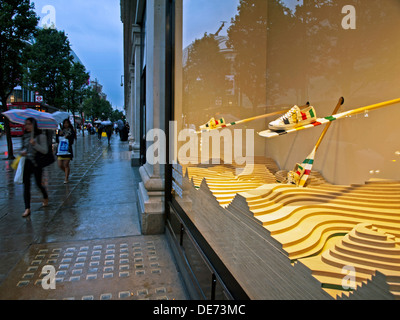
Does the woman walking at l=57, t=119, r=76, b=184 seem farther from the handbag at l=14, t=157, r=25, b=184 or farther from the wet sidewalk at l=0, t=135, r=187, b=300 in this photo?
the handbag at l=14, t=157, r=25, b=184

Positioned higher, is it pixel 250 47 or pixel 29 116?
pixel 250 47

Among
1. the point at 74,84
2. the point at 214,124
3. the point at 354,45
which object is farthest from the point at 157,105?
the point at 74,84

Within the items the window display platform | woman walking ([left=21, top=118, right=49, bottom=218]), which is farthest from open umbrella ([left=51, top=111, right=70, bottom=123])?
the window display platform

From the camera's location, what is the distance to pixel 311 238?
4.93 feet

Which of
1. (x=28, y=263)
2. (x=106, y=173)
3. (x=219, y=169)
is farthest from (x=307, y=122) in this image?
(x=106, y=173)

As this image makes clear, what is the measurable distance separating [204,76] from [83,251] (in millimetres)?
2711

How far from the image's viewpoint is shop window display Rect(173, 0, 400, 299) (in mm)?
1390

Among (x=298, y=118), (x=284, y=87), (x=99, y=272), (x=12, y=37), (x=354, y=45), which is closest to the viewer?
(x=354, y=45)

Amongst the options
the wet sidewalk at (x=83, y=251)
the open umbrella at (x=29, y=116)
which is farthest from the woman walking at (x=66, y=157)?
the wet sidewalk at (x=83, y=251)

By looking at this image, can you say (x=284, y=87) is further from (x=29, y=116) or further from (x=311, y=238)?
(x=29, y=116)

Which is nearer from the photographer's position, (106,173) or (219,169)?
(219,169)
